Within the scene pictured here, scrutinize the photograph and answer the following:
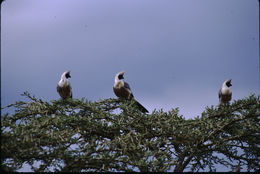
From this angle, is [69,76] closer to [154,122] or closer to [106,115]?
[106,115]

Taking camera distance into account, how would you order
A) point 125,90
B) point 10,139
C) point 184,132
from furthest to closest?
point 125,90 < point 184,132 < point 10,139

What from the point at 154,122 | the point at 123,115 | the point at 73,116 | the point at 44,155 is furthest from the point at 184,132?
the point at 44,155

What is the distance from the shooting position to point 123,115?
8.53 m

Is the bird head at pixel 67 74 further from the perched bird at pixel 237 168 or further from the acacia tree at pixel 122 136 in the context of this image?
the perched bird at pixel 237 168

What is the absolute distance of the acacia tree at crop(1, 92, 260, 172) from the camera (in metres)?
6.77

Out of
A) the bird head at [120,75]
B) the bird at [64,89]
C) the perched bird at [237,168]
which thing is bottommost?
the perched bird at [237,168]

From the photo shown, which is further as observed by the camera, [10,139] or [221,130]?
[221,130]

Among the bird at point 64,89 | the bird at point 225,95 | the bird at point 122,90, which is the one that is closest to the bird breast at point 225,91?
the bird at point 225,95

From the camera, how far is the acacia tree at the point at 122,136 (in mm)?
6770

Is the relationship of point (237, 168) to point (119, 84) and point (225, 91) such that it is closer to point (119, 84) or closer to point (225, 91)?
point (225, 91)

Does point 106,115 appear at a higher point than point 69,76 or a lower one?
lower

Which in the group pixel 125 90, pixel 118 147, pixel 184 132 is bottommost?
pixel 118 147

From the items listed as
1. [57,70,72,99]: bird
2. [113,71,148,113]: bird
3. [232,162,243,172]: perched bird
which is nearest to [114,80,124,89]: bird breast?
[113,71,148,113]: bird

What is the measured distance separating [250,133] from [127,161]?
10.5 feet
